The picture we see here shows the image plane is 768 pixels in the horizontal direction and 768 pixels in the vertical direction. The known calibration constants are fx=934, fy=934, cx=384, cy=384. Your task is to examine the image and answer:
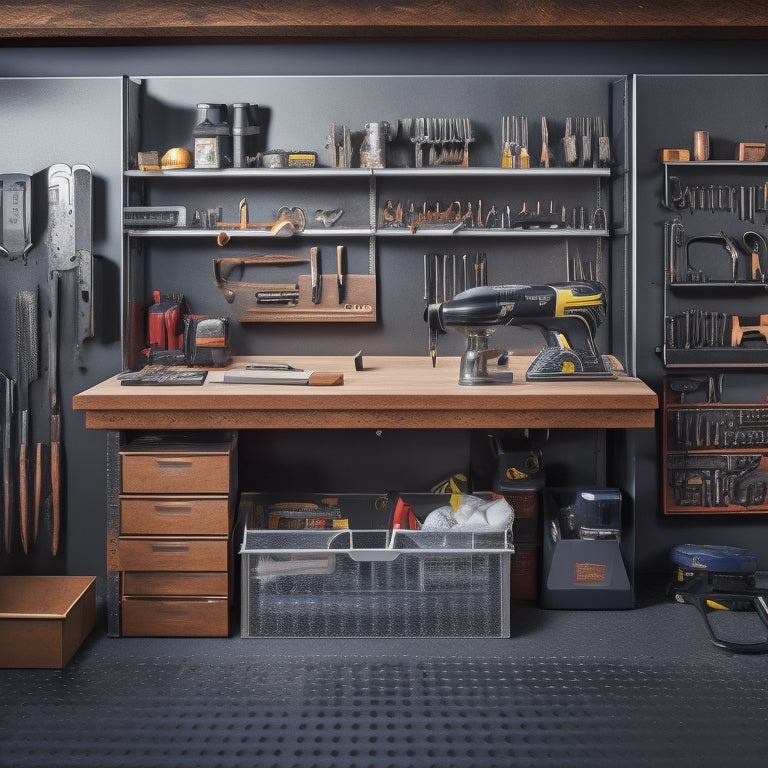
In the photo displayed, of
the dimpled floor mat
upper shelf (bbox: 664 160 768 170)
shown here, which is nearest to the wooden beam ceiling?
upper shelf (bbox: 664 160 768 170)

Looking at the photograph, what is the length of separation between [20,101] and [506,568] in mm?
2818

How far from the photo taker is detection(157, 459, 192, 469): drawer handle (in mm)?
3373

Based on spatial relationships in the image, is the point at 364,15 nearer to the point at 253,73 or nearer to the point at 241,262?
the point at 253,73

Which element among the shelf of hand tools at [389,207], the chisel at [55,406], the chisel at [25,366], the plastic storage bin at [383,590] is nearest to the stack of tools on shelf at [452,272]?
the shelf of hand tools at [389,207]

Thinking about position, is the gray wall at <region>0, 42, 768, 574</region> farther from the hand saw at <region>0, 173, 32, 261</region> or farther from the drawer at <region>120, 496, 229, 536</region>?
the drawer at <region>120, 496, 229, 536</region>

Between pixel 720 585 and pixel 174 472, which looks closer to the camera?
pixel 174 472

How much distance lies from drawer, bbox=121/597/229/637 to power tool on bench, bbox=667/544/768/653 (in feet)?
6.03

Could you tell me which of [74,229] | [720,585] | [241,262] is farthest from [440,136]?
[720,585]

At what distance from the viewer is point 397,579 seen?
341 centimetres

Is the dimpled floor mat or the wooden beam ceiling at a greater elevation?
the wooden beam ceiling

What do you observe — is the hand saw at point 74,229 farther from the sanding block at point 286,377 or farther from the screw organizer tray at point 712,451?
the screw organizer tray at point 712,451

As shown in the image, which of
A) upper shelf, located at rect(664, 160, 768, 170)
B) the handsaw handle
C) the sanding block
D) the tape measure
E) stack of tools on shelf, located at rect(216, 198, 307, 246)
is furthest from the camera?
the handsaw handle

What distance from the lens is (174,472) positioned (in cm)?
337

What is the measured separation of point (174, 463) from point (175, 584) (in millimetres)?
445
